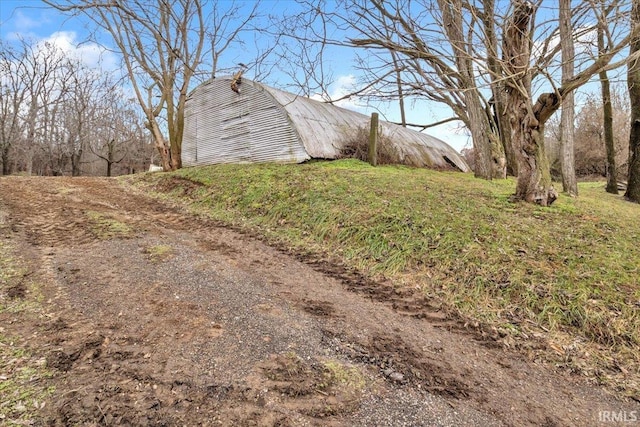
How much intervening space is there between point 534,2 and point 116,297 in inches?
278

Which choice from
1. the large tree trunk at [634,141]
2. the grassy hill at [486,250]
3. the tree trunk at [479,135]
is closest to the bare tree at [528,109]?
the grassy hill at [486,250]

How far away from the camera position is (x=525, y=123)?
5766mm

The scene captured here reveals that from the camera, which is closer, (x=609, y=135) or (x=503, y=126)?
(x=609, y=135)

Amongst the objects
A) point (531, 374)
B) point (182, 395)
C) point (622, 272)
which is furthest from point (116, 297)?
point (622, 272)

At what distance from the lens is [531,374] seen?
8.73ft

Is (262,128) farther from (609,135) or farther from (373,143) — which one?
(609,135)

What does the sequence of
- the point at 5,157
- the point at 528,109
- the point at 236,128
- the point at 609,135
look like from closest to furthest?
the point at 528,109 → the point at 609,135 → the point at 236,128 → the point at 5,157

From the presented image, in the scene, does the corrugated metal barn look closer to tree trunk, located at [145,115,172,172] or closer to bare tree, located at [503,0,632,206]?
tree trunk, located at [145,115,172,172]

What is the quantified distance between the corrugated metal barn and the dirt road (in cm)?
767

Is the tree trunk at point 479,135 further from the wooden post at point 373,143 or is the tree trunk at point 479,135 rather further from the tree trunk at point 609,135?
the tree trunk at point 609,135

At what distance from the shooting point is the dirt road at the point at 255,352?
198 cm

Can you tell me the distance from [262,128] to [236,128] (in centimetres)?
139

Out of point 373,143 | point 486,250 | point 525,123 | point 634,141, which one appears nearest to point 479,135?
point 373,143

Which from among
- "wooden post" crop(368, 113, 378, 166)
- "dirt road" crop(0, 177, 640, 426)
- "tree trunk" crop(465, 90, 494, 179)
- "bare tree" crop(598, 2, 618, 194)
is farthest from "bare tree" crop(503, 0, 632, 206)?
"bare tree" crop(598, 2, 618, 194)
